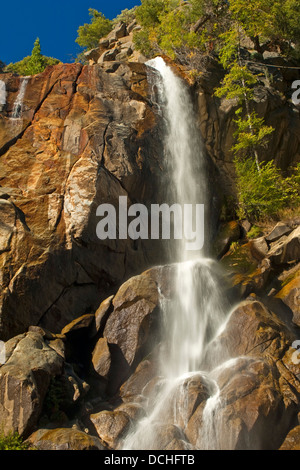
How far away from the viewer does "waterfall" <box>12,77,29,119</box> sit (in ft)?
58.4

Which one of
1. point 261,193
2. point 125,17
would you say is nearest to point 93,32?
point 125,17

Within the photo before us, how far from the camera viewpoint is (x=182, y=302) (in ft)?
47.3

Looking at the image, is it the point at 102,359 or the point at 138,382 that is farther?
the point at 102,359

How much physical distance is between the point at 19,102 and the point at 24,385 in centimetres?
1341

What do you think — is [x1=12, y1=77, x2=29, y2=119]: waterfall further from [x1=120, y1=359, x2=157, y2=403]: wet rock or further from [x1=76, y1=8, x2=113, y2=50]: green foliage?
[x1=76, y1=8, x2=113, y2=50]: green foliage

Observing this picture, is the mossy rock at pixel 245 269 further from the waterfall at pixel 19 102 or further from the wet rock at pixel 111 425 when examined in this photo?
the waterfall at pixel 19 102

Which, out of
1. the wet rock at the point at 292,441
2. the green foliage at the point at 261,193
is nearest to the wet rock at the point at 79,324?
the wet rock at the point at 292,441

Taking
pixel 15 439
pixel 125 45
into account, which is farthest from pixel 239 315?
pixel 125 45

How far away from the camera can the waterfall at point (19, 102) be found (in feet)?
58.4

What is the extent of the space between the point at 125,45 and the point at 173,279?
2589 centimetres

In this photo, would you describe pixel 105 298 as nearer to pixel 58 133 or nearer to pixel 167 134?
pixel 58 133

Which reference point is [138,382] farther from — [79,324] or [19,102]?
[19,102]

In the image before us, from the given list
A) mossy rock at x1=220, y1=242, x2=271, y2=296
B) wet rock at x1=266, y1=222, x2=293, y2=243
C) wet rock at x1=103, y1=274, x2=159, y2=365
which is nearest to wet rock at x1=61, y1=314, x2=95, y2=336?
wet rock at x1=103, y1=274, x2=159, y2=365

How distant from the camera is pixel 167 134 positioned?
19.9m
